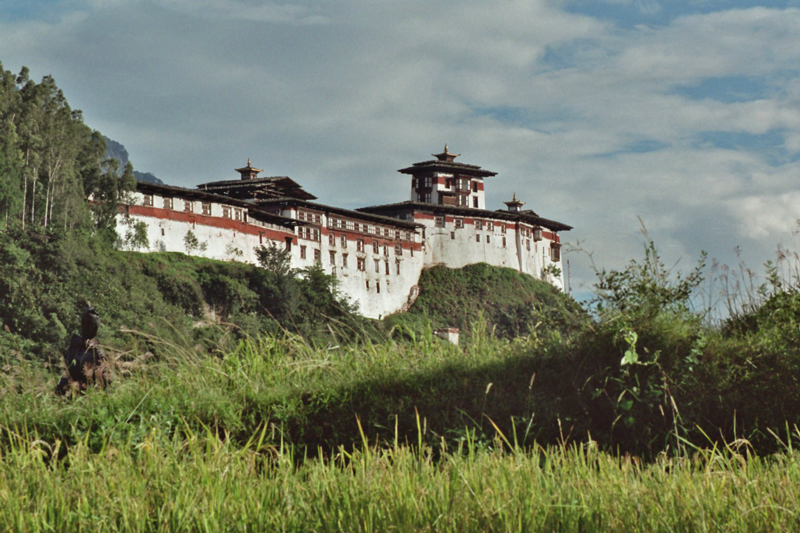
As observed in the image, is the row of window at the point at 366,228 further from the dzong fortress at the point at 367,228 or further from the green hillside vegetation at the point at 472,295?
the green hillside vegetation at the point at 472,295

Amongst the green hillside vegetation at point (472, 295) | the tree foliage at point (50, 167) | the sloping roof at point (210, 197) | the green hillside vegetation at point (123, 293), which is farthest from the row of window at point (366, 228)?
the tree foliage at point (50, 167)

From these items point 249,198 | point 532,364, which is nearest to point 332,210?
point 249,198

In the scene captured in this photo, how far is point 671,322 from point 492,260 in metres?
59.2

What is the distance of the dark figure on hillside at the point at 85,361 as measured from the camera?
7168 mm

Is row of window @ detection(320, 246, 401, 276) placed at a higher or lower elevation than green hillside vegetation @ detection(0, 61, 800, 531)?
higher

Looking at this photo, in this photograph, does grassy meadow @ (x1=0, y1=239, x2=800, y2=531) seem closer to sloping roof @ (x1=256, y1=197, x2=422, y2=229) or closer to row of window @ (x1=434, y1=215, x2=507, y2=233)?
sloping roof @ (x1=256, y1=197, x2=422, y2=229)

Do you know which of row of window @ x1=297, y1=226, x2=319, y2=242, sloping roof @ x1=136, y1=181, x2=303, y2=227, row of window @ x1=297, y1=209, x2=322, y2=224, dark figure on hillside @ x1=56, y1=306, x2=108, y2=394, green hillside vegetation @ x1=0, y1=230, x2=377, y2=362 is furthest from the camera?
row of window @ x1=297, y1=209, x2=322, y2=224

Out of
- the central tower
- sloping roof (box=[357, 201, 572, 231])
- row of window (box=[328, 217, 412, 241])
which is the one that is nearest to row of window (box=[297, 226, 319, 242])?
row of window (box=[328, 217, 412, 241])

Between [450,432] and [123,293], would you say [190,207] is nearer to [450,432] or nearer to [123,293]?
[123,293]

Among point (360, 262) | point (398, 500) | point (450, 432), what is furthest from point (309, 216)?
point (398, 500)

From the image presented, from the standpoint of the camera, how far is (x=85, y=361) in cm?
726

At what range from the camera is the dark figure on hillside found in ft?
23.5

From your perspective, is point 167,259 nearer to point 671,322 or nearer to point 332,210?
point 332,210

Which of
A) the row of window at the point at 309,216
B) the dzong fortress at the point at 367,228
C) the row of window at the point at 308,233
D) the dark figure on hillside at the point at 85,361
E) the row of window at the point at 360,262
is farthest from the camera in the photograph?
the row of window at the point at 309,216
